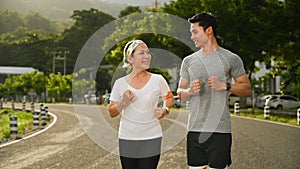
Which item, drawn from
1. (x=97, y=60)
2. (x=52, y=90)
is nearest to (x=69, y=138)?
(x=97, y=60)

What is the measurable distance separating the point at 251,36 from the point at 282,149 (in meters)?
18.6

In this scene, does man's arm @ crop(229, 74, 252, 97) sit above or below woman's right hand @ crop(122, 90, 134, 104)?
above

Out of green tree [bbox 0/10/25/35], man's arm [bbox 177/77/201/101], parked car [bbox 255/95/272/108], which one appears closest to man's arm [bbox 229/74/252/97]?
man's arm [bbox 177/77/201/101]

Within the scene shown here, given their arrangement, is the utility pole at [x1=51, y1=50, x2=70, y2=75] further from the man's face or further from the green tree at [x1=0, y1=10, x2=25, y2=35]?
the man's face

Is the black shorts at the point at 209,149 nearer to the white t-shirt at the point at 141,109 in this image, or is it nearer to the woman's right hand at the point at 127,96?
the white t-shirt at the point at 141,109

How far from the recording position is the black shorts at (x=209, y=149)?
3990 mm

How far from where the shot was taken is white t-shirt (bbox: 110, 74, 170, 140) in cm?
392

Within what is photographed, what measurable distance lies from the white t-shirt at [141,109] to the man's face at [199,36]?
48cm

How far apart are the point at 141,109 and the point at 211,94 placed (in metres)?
0.64

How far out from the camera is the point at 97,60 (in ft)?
13.8

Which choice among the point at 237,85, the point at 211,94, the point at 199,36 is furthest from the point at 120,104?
the point at 237,85

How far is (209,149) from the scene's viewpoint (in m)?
4.03

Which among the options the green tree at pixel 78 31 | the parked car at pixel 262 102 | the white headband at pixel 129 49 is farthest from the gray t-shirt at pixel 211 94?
the green tree at pixel 78 31

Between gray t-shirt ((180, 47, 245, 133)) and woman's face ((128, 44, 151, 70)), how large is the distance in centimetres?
43
